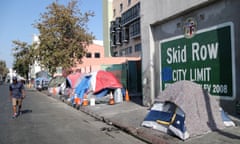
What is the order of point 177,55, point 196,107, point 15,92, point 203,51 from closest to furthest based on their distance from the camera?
point 196,107 < point 203,51 < point 177,55 < point 15,92

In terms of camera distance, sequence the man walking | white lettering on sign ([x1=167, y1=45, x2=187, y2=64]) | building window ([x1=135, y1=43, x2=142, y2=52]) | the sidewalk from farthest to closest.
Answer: building window ([x1=135, y1=43, x2=142, y2=52]) → the man walking → white lettering on sign ([x1=167, y1=45, x2=187, y2=64]) → the sidewalk

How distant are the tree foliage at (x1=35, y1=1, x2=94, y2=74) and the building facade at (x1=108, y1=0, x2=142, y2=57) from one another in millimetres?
19138

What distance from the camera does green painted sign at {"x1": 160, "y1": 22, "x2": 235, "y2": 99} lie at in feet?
29.5

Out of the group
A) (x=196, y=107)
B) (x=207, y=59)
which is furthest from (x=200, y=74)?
(x=196, y=107)

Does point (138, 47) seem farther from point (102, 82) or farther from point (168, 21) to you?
point (168, 21)

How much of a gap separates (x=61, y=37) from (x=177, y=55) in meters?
20.7

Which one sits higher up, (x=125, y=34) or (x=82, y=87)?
(x=125, y=34)

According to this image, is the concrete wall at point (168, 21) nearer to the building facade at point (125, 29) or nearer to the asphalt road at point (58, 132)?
the asphalt road at point (58, 132)

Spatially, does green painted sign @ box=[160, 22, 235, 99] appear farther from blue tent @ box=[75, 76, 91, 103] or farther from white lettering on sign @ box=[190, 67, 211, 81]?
blue tent @ box=[75, 76, 91, 103]

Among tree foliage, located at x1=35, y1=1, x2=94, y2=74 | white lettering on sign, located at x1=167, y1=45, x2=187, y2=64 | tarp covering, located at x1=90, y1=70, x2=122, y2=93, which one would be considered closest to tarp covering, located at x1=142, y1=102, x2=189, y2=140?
white lettering on sign, located at x1=167, y1=45, x2=187, y2=64

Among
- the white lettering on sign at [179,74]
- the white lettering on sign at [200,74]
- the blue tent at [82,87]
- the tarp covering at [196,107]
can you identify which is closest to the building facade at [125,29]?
the blue tent at [82,87]

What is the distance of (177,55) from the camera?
38.1ft

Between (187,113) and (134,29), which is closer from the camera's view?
(187,113)

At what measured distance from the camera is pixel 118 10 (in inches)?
2338
